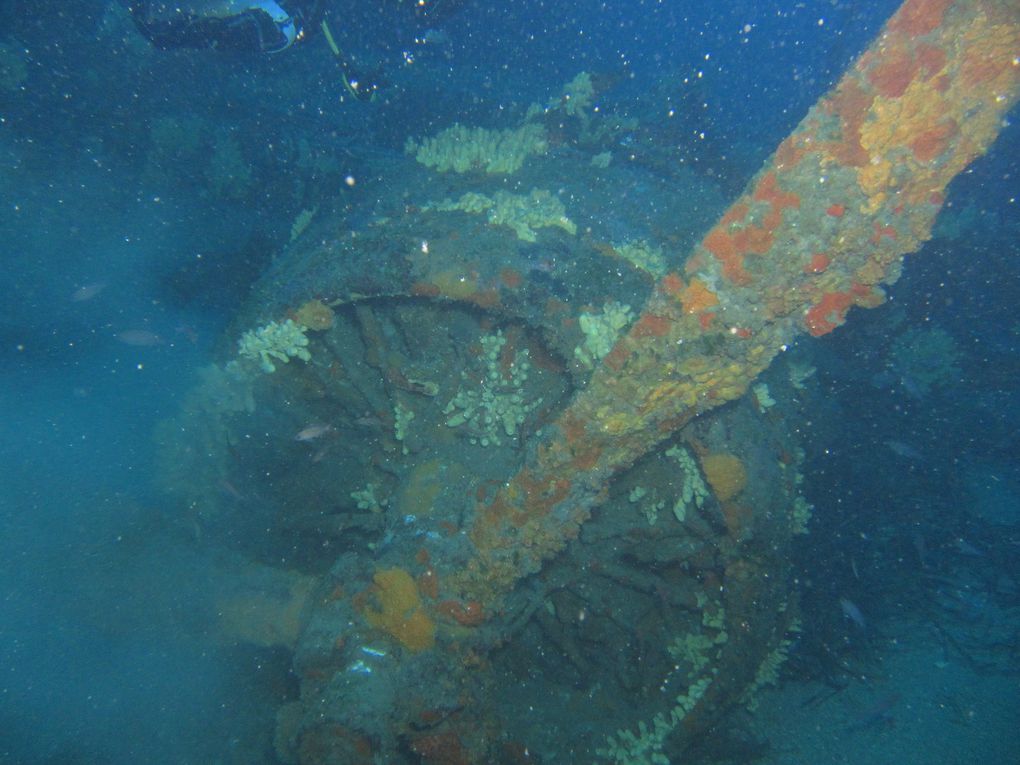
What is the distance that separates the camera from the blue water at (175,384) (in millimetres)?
5777

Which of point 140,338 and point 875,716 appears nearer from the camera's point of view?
point 875,716

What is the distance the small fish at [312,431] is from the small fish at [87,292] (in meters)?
5.08

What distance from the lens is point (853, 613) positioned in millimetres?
6230

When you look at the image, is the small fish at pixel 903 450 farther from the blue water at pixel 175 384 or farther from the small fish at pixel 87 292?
the small fish at pixel 87 292

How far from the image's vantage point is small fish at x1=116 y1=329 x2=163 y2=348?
7.31 m

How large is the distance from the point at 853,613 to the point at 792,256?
216 inches

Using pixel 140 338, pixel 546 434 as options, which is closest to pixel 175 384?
pixel 140 338

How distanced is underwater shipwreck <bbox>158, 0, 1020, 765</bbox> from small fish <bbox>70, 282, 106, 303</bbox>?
3.63 metres

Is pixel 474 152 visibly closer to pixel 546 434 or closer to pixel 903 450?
pixel 546 434

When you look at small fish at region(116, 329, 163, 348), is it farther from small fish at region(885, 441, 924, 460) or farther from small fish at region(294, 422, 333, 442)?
small fish at region(885, 441, 924, 460)

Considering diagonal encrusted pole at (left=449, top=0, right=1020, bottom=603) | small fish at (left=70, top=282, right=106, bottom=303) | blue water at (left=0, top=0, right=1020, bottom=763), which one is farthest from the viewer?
small fish at (left=70, top=282, right=106, bottom=303)

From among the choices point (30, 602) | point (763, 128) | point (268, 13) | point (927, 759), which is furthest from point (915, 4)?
point (763, 128)

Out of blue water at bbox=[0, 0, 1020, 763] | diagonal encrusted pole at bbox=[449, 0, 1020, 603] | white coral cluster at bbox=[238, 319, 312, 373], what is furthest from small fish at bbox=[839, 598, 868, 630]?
white coral cluster at bbox=[238, 319, 312, 373]

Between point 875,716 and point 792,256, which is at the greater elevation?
point 792,256
